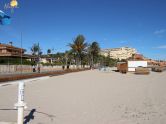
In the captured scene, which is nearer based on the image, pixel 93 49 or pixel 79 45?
pixel 79 45

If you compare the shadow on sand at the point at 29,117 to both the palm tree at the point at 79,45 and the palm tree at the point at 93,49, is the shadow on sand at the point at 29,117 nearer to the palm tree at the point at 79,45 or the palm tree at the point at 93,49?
the palm tree at the point at 79,45

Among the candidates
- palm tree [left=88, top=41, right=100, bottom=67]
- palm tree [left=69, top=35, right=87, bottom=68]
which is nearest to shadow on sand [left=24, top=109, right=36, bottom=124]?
palm tree [left=69, top=35, right=87, bottom=68]

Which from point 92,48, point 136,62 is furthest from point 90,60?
point 136,62

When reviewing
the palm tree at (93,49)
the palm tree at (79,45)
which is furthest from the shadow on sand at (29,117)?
the palm tree at (93,49)

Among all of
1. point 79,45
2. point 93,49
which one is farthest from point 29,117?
point 93,49

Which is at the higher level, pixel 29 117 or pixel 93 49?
pixel 93 49

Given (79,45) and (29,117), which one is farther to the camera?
(79,45)

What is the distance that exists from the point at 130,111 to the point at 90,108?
1.53 m

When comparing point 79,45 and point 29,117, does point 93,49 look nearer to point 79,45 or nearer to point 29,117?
point 79,45

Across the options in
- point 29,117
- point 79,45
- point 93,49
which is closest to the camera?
point 29,117

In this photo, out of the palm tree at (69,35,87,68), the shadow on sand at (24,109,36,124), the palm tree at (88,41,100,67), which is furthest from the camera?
the palm tree at (88,41,100,67)

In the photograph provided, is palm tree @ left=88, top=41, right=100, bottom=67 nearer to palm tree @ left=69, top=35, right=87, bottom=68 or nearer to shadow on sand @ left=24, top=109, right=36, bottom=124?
palm tree @ left=69, top=35, right=87, bottom=68

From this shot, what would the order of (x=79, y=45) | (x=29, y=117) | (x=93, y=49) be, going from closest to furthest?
(x=29, y=117)
(x=79, y=45)
(x=93, y=49)

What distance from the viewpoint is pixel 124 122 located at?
23.0ft
